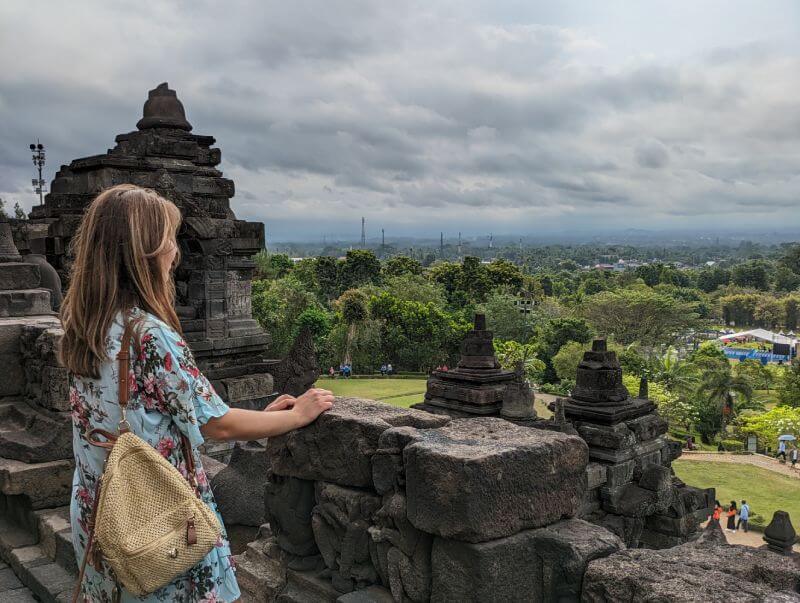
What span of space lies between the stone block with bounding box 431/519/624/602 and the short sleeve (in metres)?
1.17

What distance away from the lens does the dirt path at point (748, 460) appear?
937 inches

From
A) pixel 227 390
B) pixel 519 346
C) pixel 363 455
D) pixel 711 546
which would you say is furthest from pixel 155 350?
pixel 519 346

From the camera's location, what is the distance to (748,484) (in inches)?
864

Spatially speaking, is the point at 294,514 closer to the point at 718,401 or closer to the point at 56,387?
the point at 56,387

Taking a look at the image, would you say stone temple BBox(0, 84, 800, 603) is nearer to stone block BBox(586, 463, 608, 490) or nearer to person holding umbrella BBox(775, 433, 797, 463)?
stone block BBox(586, 463, 608, 490)

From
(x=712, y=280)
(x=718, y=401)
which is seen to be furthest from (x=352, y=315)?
(x=712, y=280)

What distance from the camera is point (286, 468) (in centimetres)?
344

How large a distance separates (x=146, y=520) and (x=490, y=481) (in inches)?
49.9

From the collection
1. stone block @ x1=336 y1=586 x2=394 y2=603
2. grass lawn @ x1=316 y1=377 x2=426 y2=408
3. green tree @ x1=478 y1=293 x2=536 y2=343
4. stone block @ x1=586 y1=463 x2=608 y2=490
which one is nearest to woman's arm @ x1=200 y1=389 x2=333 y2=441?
stone block @ x1=336 y1=586 x2=394 y2=603

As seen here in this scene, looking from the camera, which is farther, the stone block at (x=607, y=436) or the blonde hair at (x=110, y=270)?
the stone block at (x=607, y=436)

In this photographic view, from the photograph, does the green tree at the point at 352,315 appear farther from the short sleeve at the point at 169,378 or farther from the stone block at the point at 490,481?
the short sleeve at the point at 169,378

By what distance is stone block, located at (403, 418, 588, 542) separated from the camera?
2.63 m

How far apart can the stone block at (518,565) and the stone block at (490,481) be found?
0.06 meters

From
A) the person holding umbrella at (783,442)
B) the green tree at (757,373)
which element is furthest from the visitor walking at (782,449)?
the green tree at (757,373)
